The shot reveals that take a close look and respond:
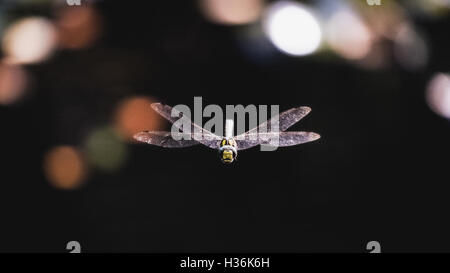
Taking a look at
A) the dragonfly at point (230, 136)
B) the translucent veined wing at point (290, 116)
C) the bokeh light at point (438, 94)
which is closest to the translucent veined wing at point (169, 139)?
the dragonfly at point (230, 136)

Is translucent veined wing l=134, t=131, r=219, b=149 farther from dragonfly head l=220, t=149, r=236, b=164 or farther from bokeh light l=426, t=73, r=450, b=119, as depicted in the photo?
bokeh light l=426, t=73, r=450, b=119

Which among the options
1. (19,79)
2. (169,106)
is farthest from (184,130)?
(19,79)

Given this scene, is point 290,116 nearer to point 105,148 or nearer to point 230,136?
point 230,136

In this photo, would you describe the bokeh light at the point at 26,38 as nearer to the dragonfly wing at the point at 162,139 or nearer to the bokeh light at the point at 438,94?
the dragonfly wing at the point at 162,139

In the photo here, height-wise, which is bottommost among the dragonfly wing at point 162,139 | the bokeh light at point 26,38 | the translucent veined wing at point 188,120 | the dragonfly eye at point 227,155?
the dragonfly eye at point 227,155

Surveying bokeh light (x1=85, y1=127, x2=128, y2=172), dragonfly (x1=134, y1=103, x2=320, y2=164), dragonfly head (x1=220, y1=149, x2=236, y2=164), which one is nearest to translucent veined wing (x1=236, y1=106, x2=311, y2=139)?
dragonfly (x1=134, y1=103, x2=320, y2=164)

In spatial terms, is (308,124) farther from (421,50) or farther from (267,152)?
(421,50)
